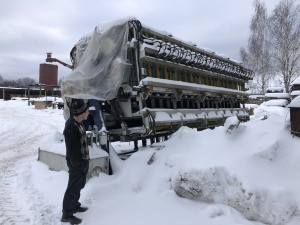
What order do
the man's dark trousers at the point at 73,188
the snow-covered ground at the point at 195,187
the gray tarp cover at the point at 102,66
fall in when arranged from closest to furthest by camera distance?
the snow-covered ground at the point at 195,187 < the man's dark trousers at the point at 73,188 < the gray tarp cover at the point at 102,66

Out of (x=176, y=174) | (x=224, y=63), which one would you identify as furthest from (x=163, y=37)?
(x=176, y=174)

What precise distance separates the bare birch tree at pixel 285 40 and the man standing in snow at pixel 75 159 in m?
20.6

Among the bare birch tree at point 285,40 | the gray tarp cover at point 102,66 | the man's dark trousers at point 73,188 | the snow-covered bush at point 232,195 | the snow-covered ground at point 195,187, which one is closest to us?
the snow-covered bush at point 232,195

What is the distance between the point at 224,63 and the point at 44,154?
214 inches

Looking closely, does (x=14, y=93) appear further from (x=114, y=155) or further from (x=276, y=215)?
(x=276, y=215)

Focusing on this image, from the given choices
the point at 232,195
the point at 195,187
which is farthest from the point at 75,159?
the point at 232,195

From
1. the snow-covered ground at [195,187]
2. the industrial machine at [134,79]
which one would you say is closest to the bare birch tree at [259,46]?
the industrial machine at [134,79]

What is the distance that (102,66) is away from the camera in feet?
15.9

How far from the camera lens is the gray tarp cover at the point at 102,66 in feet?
15.3

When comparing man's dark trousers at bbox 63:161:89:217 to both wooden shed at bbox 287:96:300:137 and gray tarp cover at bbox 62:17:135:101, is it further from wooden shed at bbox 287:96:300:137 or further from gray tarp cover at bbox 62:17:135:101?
wooden shed at bbox 287:96:300:137

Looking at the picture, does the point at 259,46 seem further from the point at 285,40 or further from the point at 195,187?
the point at 195,187

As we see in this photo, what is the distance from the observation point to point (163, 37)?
586 centimetres

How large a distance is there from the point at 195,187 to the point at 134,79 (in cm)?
226

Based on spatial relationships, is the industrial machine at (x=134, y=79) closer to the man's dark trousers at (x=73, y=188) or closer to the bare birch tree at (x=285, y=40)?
the man's dark trousers at (x=73, y=188)
